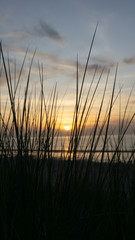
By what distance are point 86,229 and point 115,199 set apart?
258mm

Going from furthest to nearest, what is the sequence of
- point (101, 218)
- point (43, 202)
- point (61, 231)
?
point (43, 202)
point (101, 218)
point (61, 231)

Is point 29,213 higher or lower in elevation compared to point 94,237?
higher

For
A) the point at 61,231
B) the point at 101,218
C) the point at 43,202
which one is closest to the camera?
the point at 61,231

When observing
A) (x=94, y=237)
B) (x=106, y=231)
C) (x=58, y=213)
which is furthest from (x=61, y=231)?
(x=106, y=231)

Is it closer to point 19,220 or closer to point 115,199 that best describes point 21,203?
point 19,220

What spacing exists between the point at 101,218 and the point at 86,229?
0.35 feet

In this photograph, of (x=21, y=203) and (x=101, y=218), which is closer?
(x=21, y=203)

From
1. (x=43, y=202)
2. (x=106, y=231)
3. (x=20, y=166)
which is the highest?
(x=20, y=166)

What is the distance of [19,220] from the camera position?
95 cm

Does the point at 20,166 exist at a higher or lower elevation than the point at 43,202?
higher

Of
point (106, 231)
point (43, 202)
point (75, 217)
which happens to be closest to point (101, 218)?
point (106, 231)

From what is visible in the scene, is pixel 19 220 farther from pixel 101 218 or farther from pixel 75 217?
pixel 101 218

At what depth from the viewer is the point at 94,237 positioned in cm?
96

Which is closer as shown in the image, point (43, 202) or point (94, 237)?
point (94, 237)
